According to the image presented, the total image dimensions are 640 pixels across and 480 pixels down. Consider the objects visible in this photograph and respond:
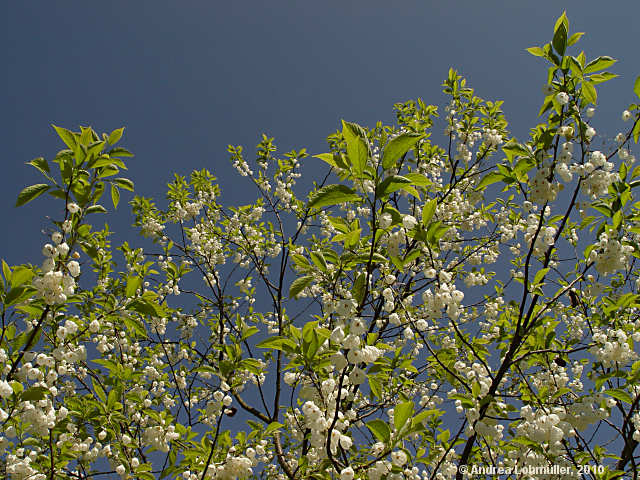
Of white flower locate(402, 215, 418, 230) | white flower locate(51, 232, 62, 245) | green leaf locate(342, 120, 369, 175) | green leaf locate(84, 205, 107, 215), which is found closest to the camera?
green leaf locate(342, 120, 369, 175)

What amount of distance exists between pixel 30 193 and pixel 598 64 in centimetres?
434

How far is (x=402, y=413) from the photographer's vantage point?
2770mm

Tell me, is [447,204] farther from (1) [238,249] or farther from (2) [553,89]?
(1) [238,249]

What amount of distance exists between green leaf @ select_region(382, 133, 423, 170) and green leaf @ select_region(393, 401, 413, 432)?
1.56 m

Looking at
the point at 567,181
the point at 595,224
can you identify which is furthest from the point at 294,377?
the point at 595,224

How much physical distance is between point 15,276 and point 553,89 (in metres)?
4.28

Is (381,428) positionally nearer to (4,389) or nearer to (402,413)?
(402,413)

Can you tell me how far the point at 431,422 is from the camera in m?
5.98

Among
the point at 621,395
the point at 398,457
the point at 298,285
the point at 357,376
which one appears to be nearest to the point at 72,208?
the point at 298,285

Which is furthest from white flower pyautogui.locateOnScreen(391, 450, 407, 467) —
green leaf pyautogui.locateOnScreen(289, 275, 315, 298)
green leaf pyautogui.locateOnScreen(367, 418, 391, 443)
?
green leaf pyautogui.locateOnScreen(289, 275, 315, 298)

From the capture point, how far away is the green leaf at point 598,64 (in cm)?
311

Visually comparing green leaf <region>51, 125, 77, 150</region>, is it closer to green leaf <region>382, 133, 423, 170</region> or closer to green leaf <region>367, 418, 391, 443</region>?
green leaf <region>382, 133, 423, 170</region>

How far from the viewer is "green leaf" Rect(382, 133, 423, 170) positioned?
2.35 metres

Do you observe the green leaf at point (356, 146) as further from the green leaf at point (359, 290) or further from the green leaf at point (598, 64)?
the green leaf at point (598, 64)
